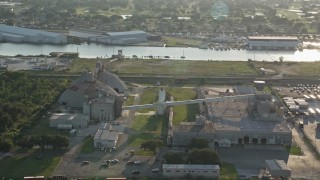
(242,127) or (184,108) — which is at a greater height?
Result: (242,127)

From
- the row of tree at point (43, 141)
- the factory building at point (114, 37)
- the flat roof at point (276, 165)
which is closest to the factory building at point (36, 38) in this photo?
the factory building at point (114, 37)

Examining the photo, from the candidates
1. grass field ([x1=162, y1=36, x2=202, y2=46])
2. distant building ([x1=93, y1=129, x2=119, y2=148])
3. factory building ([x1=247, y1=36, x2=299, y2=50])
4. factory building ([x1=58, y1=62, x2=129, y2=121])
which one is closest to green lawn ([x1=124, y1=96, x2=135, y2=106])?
factory building ([x1=58, y1=62, x2=129, y2=121])

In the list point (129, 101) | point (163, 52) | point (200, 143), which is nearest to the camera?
point (200, 143)

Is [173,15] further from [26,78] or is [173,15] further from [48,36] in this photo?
[26,78]

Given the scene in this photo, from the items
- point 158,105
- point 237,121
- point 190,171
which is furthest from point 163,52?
point 190,171

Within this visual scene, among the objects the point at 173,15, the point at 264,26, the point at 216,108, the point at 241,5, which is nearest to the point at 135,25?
the point at 173,15

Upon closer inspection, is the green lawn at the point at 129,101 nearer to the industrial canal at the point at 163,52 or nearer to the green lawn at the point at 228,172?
the green lawn at the point at 228,172

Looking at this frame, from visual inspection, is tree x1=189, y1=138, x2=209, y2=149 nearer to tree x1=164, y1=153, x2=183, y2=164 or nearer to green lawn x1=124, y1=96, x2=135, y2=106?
tree x1=164, y1=153, x2=183, y2=164

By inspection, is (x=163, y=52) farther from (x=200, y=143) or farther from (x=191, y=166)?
(x=191, y=166)
